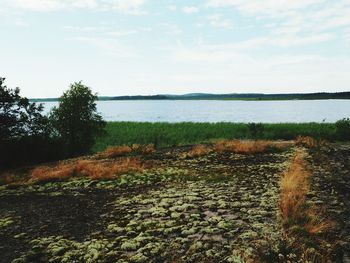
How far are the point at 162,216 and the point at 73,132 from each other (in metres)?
30.1

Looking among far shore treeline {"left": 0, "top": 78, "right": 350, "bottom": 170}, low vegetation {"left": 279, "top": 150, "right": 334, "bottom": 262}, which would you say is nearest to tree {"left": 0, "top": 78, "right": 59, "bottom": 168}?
far shore treeline {"left": 0, "top": 78, "right": 350, "bottom": 170}

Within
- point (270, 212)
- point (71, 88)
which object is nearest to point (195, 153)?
point (270, 212)

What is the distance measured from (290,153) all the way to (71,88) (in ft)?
80.5

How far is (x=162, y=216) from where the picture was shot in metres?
10.7

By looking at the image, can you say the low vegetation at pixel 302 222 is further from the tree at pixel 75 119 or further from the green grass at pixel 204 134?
the green grass at pixel 204 134

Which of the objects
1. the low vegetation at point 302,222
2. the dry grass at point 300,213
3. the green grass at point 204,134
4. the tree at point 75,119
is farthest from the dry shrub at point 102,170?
the green grass at point 204,134

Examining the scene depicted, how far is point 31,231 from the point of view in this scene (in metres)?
10.4

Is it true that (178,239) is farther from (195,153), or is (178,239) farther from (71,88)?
(71,88)

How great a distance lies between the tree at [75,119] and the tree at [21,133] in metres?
4.61

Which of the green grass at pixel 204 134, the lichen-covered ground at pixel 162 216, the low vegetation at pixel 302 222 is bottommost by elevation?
the green grass at pixel 204 134

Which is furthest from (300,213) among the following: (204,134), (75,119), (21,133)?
(204,134)

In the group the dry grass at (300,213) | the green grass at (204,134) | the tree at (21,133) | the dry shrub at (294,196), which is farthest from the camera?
the green grass at (204,134)

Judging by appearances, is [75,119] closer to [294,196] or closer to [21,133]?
[21,133]

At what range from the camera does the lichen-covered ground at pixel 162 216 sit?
822 cm
